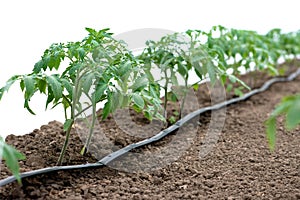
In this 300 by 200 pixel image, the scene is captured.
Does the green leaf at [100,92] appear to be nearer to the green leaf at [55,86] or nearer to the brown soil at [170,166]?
the green leaf at [55,86]

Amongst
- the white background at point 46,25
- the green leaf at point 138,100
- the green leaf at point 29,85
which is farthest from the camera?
the white background at point 46,25

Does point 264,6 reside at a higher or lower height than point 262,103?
higher

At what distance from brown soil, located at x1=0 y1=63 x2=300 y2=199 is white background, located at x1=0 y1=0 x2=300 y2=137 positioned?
3.4 inches

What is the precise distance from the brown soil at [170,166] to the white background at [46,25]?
0.09 meters

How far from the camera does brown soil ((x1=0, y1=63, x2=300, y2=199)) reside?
138 centimetres

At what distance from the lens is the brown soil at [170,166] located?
54.4 inches

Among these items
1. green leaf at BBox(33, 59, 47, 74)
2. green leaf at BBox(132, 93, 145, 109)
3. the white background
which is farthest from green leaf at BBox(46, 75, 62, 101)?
the white background

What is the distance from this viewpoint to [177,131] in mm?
1982

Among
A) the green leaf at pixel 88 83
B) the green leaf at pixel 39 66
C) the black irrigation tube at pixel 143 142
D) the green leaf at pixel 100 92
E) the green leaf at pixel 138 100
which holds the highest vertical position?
the green leaf at pixel 39 66

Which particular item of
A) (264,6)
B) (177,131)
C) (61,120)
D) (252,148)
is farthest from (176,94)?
(264,6)

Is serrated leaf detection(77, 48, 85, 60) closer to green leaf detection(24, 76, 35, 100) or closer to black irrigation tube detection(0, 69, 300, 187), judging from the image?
green leaf detection(24, 76, 35, 100)

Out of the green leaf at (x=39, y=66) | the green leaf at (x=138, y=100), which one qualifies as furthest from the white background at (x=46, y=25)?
the green leaf at (x=138, y=100)

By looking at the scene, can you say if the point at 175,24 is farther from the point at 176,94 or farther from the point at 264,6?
the point at 264,6

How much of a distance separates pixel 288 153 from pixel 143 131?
65 centimetres
